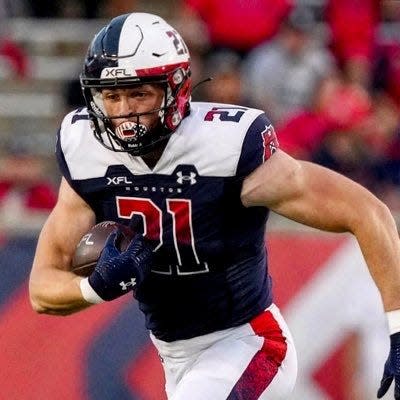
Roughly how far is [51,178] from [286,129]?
130 centimetres

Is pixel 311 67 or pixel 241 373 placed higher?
pixel 241 373

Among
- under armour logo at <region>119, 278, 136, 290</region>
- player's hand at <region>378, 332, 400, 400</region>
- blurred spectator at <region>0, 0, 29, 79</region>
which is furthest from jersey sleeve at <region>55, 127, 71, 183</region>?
blurred spectator at <region>0, 0, 29, 79</region>

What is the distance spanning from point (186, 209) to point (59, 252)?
1.37 feet

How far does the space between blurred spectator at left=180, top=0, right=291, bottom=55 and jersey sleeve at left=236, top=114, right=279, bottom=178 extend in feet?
11.5

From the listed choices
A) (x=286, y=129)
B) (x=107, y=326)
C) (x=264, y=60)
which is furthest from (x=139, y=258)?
(x=264, y=60)

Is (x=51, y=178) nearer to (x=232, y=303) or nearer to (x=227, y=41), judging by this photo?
(x=227, y=41)

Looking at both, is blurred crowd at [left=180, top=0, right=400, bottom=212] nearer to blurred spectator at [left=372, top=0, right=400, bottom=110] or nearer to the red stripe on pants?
blurred spectator at [left=372, top=0, right=400, bottom=110]

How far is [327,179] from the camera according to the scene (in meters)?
3.75

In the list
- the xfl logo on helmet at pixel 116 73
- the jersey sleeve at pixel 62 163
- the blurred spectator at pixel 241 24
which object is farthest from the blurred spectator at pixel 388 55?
the xfl logo on helmet at pixel 116 73

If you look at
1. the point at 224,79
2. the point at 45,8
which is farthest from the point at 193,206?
the point at 45,8

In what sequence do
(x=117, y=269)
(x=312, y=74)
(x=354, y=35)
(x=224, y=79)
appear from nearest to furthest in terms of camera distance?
(x=117, y=269), (x=224, y=79), (x=312, y=74), (x=354, y=35)

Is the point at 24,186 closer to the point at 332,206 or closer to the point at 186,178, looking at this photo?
the point at 186,178

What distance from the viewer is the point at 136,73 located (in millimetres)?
3699

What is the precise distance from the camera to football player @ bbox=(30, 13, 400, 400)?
3.70m
